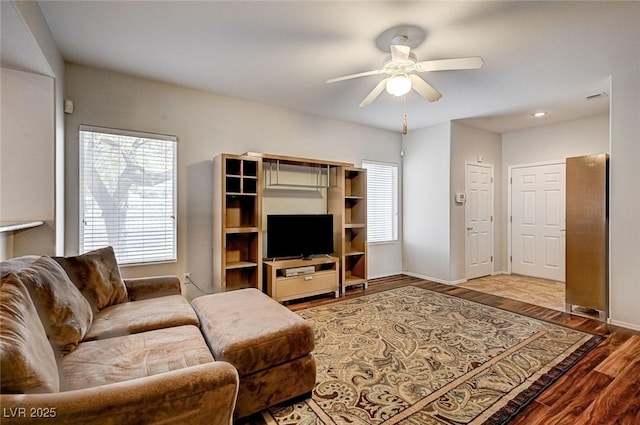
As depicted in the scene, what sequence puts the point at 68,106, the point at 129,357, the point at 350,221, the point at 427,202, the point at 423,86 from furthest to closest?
the point at 427,202 → the point at 350,221 → the point at 68,106 → the point at 423,86 → the point at 129,357

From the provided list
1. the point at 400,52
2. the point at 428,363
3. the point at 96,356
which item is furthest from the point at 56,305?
the point at 400,52

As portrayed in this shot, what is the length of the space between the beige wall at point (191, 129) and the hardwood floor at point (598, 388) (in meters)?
→ 3.51

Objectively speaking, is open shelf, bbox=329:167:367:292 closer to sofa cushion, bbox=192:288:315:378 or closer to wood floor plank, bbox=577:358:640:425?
sofa cushion, bbox=192:288:315:378

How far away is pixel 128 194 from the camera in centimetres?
338

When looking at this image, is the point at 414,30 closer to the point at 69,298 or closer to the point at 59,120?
the point at 69,298

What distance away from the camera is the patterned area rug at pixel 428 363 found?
6.13 feet

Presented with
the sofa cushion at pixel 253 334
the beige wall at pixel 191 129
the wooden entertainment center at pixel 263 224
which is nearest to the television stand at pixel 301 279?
the wooden entertainment center at pixel 263 224

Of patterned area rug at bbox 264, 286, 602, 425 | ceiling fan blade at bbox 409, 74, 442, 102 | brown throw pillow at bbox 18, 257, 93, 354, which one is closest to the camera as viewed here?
brown throw pillow at bbox 18, 257, 93, 354

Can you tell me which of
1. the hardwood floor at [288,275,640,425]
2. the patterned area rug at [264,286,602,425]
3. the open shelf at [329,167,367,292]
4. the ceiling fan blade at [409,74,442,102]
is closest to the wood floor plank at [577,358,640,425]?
the hardwood floor at [288,275,640,425]

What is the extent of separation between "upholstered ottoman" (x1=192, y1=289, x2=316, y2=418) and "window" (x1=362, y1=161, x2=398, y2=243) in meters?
3.55

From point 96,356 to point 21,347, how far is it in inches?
23.2

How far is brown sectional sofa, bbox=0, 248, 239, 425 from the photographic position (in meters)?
1.03

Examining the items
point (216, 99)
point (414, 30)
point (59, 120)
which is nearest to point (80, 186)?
point (59, 120)

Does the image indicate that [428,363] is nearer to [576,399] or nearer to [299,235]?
[576,399]
